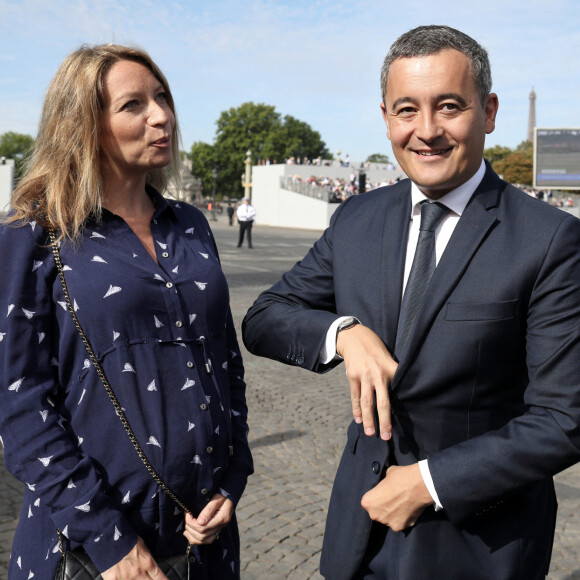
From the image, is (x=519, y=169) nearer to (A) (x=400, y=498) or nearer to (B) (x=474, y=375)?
(B) (x=474, y=375)

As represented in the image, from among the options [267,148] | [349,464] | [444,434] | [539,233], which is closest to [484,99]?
[539,233]

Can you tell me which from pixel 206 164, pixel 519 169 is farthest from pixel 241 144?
pixel 519 169

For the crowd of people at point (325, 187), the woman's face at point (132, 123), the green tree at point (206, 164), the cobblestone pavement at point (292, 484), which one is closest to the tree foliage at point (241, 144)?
the green tree at point (206, 164)

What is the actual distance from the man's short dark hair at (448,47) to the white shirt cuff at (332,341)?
26.1 inches

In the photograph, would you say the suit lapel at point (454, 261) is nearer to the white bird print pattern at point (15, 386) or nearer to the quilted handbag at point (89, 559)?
the quilted handbag at point (89, 559)

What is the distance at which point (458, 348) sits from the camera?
173 cm

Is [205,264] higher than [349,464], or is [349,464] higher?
[205,264]

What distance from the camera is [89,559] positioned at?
203 cm

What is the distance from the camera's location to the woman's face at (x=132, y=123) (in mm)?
2270

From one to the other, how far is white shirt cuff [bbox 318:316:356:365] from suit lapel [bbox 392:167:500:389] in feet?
0.61

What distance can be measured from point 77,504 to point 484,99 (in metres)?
1.55

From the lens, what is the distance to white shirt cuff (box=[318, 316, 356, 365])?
1866mm

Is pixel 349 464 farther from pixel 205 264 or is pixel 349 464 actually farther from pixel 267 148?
pixel 267 148

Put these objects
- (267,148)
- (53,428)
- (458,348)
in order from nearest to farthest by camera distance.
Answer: (458,348) → (53,428) → (267,148)
